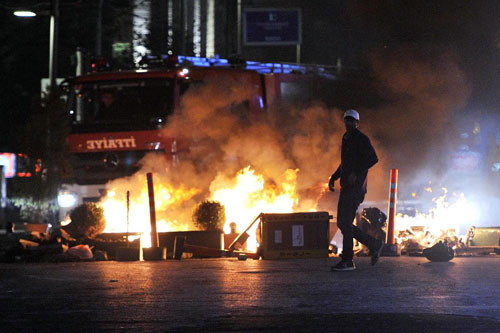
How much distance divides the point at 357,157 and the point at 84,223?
5.40 metres

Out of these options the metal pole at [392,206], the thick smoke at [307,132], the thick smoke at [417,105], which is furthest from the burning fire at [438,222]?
the thick smoke at [417,105]

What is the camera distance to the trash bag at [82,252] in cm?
1377

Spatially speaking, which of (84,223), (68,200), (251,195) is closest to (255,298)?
(84,223)

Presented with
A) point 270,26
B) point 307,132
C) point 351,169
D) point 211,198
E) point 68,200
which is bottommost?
point 68,200

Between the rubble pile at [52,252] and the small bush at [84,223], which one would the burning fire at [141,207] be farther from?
the rubble pile at [52,252]

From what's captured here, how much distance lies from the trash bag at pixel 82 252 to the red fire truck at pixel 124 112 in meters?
4.27

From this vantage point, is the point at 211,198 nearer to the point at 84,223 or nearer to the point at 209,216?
the point at 209,216

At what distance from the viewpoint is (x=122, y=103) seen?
61.6ft

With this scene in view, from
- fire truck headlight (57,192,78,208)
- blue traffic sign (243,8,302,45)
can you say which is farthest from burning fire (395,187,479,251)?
blue traffic sign (243,8,302,45)

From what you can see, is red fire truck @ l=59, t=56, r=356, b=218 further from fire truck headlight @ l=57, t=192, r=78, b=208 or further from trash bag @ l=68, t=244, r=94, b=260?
trash bag @ l=68, t=244, r=94, b=260

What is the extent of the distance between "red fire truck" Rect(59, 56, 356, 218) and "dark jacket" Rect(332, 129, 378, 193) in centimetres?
712

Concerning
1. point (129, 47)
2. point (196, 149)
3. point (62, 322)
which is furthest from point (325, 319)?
point (129, 47)

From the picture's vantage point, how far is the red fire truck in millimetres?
18188

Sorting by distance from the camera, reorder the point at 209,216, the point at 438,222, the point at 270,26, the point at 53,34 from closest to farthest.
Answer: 1. the point at 209,216
2. the point at 438,222
3. the point at 53,34
4. the point at 270,26
